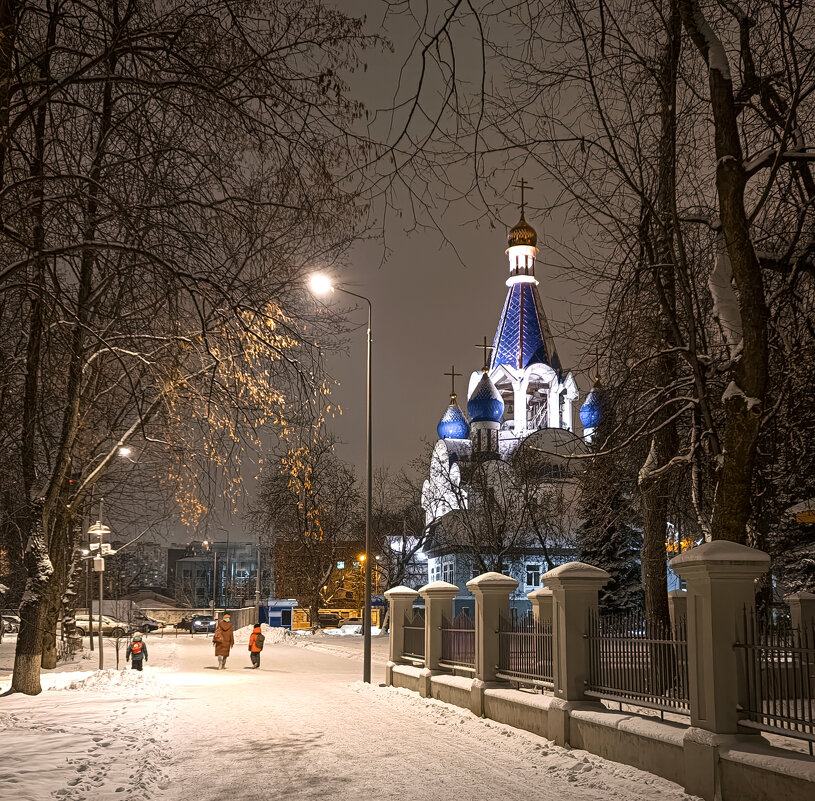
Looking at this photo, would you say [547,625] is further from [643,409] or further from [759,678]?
[759,678]

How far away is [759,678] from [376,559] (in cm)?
5941

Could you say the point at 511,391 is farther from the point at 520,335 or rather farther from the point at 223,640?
the point at 223,640

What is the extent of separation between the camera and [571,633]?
12.3 m

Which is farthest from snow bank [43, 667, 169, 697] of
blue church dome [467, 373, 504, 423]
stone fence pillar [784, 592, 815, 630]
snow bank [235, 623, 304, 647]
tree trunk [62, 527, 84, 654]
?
blue church dome [467, 373, 504, 423]

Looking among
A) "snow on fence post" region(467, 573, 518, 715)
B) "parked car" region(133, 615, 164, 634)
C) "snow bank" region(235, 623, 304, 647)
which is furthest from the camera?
"parked car" region(133, 615, 164, 634)

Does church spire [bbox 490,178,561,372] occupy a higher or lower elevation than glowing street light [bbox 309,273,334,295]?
higher

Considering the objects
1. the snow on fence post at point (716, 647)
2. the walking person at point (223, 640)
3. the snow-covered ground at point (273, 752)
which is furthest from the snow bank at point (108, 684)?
the snow on fence post at point (716, 647)

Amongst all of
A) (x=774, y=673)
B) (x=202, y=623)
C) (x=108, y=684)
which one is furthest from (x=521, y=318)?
(x=774, y=673)

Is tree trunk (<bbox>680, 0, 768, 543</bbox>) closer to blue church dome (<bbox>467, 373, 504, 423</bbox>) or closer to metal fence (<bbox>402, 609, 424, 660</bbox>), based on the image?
metal fence (<bbox>402, 609, 424, 660</bbox>)

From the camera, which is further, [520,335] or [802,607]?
[520,335]

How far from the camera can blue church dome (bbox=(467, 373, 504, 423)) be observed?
76.6 metres

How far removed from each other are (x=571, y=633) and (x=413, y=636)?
8.55 meters

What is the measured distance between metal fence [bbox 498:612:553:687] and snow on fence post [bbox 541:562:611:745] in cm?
69

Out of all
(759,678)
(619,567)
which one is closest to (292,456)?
(759,678)
